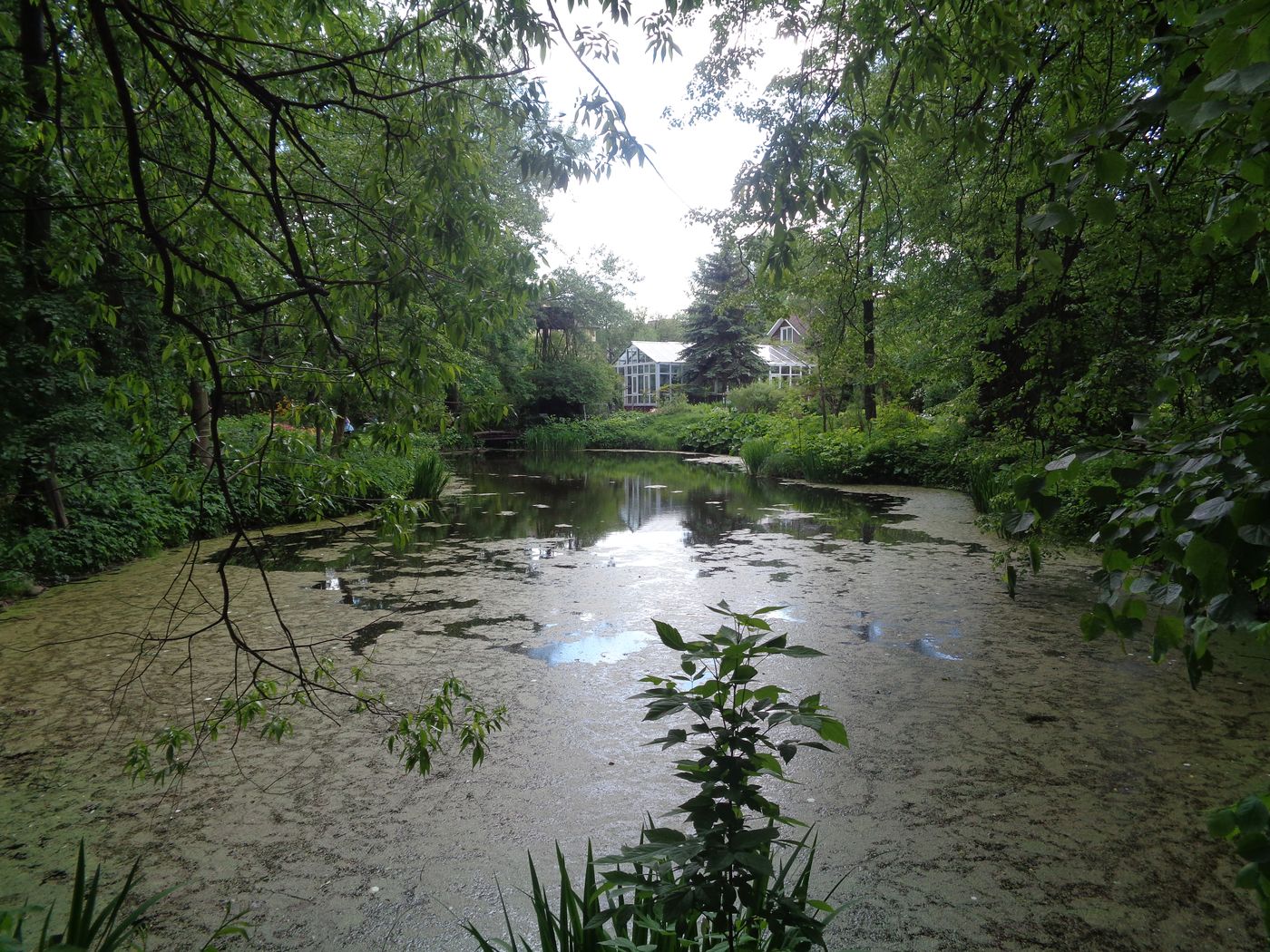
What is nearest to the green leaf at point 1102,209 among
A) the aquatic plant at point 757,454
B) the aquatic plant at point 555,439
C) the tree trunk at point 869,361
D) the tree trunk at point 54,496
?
the tree trunk at point 54,496

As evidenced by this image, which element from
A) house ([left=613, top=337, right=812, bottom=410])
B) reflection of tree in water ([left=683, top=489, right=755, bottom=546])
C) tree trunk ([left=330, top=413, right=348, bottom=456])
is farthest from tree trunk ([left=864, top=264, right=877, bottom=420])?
house ([left=613, top=337, right=812, bottom=410])

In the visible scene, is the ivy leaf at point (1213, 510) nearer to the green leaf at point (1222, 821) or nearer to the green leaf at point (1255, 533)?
the green leaf at point (1255, 533)

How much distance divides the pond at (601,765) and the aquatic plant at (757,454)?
8.12 m

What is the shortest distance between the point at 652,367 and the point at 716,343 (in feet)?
20.5

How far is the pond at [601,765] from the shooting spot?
191cm

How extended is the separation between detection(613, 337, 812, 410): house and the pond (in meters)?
24.8

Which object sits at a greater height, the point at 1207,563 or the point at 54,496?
the point at 1207,563

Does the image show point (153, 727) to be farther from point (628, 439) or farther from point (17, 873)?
point (628, 439)

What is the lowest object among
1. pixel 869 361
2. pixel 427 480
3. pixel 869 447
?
pixel 427 480

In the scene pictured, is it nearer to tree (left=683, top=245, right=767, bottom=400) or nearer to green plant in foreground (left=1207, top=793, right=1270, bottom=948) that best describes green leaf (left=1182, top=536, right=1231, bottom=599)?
green plant in foreground (left=1207, top=793, right=1270, bottom=948)

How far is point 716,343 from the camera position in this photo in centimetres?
2567

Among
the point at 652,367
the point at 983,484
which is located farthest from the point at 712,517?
the point at 652,367

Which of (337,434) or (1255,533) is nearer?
(1255,533)

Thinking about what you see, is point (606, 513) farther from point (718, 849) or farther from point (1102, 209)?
point (1102, 209)
